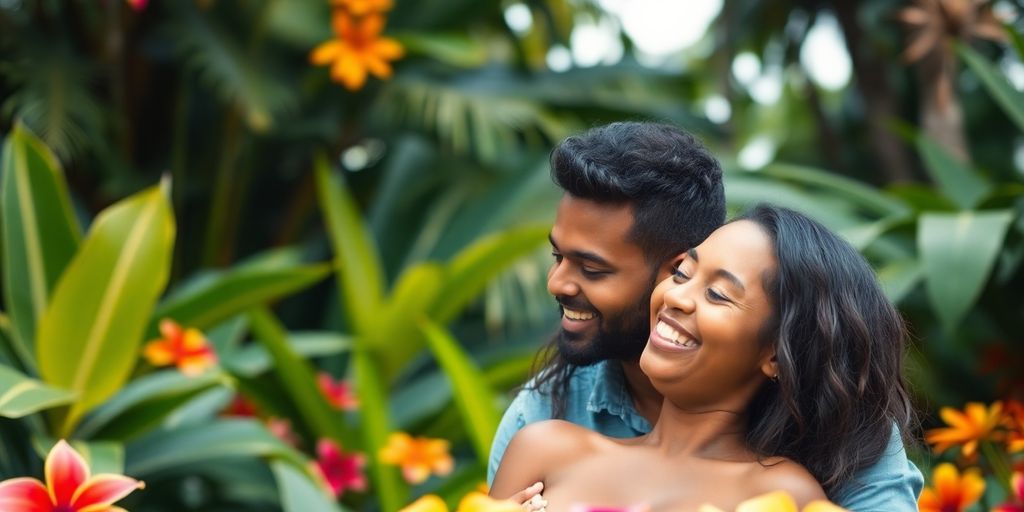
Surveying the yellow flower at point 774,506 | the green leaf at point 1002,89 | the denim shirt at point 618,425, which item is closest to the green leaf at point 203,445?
the denim shirt at point 618,425

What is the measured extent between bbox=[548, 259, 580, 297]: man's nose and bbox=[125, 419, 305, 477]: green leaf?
1.36 metres

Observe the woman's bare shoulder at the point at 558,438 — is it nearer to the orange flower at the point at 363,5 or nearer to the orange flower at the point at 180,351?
the orange flower at the point at 180,351

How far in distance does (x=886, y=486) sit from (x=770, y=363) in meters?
0.21

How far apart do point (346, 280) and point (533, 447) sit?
7.27ft

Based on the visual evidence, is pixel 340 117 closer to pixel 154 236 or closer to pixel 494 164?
pixel 494 164

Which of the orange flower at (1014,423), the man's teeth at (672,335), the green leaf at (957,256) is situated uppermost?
the man's teeth at (672,335)

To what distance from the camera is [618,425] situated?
1.62m

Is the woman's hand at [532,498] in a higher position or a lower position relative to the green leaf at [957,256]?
higher

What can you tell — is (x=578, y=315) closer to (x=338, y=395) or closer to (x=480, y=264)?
(x=480, y=264)

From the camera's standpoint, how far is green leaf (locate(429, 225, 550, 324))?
10.9ft

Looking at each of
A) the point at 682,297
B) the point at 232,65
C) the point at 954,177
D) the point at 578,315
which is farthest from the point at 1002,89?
the point at 232,65

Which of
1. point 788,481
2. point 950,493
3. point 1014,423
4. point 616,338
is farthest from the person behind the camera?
point 1014,423

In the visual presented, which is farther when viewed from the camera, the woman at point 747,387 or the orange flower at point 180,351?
the orange flower at point 180,351

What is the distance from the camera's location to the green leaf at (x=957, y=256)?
2500mm
